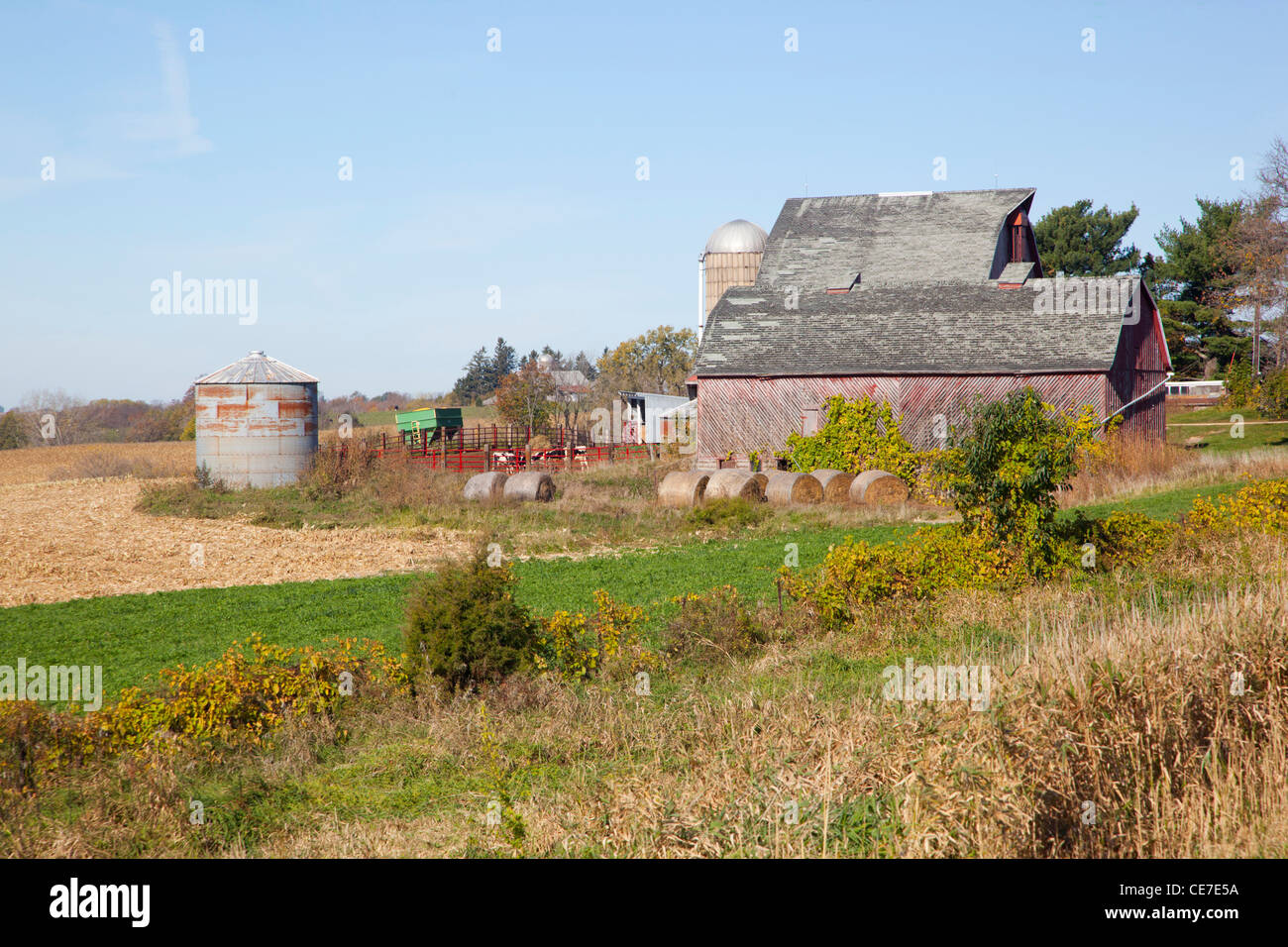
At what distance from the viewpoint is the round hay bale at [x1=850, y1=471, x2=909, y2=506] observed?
26703mm

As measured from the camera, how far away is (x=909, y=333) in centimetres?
3344

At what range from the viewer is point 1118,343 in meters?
31.0

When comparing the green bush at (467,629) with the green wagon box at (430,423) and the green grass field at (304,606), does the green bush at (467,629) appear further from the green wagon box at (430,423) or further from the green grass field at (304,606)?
the green wagon box at (430,423)

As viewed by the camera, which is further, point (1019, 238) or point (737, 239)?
point (737, 239)

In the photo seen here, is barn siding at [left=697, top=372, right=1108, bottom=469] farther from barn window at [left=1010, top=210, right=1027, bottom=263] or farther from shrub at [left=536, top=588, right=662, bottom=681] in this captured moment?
shrub at [left=536, top=588, right=662, bottom=681]

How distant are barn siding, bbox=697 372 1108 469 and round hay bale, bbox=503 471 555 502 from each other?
7.22 meters

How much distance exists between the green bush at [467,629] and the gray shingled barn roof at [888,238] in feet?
95.1

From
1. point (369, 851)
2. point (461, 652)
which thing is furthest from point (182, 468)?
point (369, 851)

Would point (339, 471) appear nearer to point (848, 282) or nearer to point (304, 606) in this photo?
point (304, 606)

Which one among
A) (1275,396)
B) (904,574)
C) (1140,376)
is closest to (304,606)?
(904,574)

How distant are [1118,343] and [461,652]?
91.1 feet

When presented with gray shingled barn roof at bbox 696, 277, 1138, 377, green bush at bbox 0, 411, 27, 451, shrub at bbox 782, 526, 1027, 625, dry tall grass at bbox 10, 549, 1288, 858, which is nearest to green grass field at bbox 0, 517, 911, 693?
shrub at bbox 782, 526, 1027, 625

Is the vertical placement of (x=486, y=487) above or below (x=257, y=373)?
below

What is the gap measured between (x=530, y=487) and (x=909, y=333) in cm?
1434
